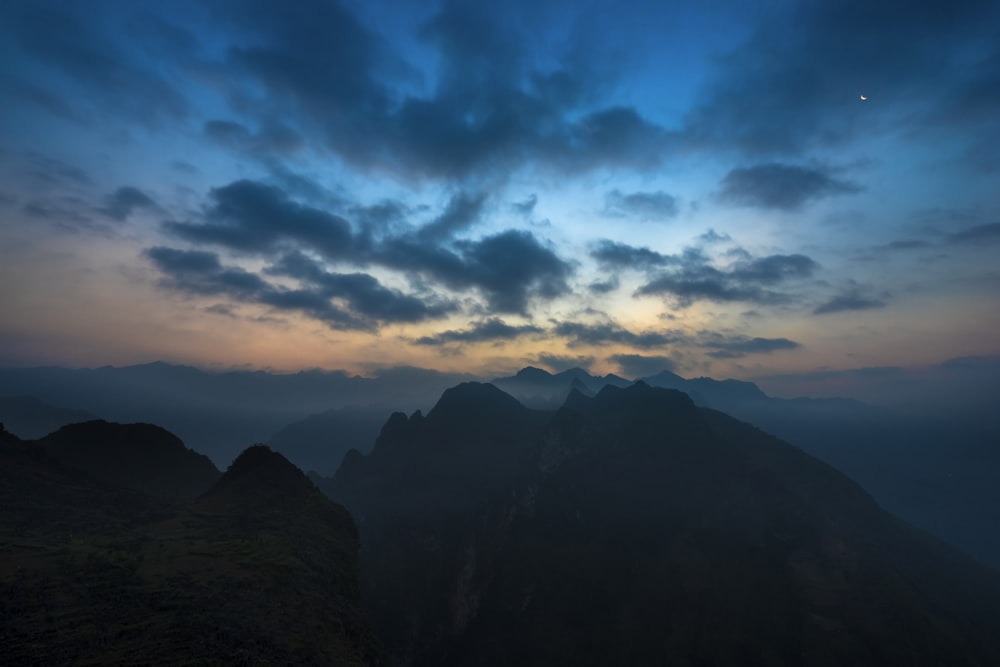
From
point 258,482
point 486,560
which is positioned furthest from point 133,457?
point 486,560

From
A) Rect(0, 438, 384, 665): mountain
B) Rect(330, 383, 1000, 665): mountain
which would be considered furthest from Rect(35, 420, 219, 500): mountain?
Rect(330, 383, 1000, 665): mountain

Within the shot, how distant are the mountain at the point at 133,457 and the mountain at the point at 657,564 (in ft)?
182

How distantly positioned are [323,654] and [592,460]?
16226 centimetres

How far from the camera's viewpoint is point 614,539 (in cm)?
14288

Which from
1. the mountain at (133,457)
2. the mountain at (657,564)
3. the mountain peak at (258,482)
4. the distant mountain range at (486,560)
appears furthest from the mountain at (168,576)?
Result: the mountain at (657,564)

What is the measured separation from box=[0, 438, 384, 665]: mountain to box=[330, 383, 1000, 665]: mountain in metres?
66.2

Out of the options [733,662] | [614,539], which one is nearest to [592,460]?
[614,539]

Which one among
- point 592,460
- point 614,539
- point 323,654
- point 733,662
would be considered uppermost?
point 323,654

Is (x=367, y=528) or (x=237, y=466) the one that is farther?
(x=367, y=528)

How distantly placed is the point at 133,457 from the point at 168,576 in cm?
9407

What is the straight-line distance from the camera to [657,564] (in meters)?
129

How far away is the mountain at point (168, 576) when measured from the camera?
2994 cm

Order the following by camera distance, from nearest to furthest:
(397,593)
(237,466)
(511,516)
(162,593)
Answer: (162,593) < (237,466) < (397,593) < (511,516)

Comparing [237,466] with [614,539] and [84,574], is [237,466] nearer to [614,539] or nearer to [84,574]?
[84,574]
